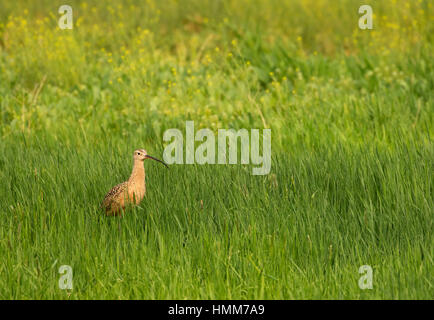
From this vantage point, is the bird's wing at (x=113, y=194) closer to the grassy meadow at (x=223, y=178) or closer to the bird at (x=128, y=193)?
the bird at (x=128, y=193)

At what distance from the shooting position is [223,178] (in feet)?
18.5

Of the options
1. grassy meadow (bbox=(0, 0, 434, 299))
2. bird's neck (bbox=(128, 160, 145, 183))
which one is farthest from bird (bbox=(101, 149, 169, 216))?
grassy meadow (bbox=(0, 0, 434, 299))

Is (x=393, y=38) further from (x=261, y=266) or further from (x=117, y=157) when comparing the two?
(x=261, y=266)

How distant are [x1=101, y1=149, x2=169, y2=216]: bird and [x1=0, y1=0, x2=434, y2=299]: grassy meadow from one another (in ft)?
0.39

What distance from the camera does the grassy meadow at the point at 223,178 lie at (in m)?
4.43

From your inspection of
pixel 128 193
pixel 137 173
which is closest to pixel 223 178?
pixel 137 173

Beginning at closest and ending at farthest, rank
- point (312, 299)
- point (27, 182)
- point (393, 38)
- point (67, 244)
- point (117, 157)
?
point (312, 299), point (67, 244), point (27, 182), point (117, 157), point (393, 38)

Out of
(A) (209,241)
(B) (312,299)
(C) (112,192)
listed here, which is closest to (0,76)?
(C) (112,192)

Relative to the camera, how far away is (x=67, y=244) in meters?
4.84

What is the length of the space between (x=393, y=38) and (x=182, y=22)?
419cm

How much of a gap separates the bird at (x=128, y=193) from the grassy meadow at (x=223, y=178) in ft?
0.39

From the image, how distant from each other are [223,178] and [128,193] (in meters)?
0.97

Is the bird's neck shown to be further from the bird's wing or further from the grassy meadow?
the grassy meadow

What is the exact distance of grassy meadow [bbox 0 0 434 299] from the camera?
175 inches
